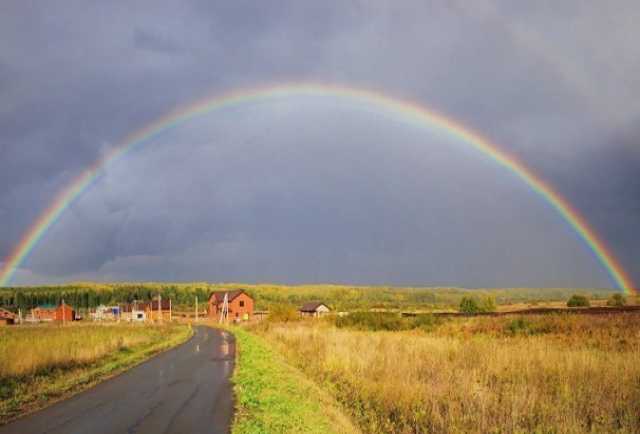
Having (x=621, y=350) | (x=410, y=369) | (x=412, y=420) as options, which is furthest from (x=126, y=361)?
(x=621, y=350)

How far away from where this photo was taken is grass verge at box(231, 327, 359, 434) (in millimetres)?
11406

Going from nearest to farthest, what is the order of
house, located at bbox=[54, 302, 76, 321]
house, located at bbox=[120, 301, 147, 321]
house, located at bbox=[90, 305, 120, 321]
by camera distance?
house, located at bbox=[54, 302, 76, 321] < house, located at bbox=[120, 301, 147, 321] < house, located at bbox=[90, 305, 120, 321]

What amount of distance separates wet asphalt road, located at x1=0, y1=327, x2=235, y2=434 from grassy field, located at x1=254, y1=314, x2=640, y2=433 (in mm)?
3344

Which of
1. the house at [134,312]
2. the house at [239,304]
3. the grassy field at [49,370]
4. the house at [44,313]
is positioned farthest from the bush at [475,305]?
the house at [44,313]

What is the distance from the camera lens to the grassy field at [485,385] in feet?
37.3

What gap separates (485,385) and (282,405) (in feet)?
17.8

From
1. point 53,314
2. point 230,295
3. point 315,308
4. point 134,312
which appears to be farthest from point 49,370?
point 53,314

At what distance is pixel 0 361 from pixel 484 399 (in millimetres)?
17597

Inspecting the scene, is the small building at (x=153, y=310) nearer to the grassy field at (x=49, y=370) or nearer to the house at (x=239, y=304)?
the house at (x=239, y=304)

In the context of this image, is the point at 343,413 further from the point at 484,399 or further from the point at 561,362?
the point at 561,362

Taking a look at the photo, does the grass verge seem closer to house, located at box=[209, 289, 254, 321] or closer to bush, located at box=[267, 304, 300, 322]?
bush, located at box=[267, 304, 300, 322]

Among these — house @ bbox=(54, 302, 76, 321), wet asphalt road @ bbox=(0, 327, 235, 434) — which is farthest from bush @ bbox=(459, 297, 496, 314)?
house @ bbox=(54, 302, 76, 321)

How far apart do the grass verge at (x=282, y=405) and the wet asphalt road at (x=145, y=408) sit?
0.46m

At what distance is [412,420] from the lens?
1193 centimetres
